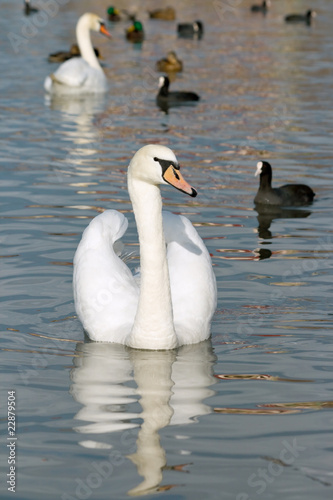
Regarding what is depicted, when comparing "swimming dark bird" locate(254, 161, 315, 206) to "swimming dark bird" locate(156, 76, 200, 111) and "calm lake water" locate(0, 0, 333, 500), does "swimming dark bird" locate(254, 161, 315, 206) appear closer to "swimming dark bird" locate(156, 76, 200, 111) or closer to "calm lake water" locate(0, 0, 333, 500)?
"calm lake water" locate(0, 0, 333, 500)

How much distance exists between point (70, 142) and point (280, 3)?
4741 cm

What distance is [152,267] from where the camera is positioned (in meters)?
8.45

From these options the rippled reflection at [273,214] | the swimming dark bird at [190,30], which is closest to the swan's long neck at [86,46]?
the swimming dark bird at [190,30]

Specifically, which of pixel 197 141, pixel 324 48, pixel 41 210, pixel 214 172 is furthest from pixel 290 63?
pixel 41 210

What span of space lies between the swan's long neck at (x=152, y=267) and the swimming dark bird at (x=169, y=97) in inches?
621

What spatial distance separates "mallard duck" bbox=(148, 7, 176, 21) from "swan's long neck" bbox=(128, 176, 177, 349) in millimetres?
43798

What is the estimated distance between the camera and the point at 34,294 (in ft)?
34.1

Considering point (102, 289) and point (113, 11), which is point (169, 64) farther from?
point (102, 289)

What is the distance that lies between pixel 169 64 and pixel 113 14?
2076cm

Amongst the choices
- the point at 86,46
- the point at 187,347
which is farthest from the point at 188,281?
the point at 86,46

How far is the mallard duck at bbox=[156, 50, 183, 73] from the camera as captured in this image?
29750 millimetres

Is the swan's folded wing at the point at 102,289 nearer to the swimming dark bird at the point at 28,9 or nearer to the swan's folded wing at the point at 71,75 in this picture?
the swan's folded wing at the point at 71,75

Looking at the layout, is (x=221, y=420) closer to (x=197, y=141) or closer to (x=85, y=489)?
(x=85, y=489)

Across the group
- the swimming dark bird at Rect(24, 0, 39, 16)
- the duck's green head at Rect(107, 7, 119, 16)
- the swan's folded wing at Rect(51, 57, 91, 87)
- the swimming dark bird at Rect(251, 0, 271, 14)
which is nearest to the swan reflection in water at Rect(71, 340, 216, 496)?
the swan's folded wing at Rect(51, 57, 91, 87)
